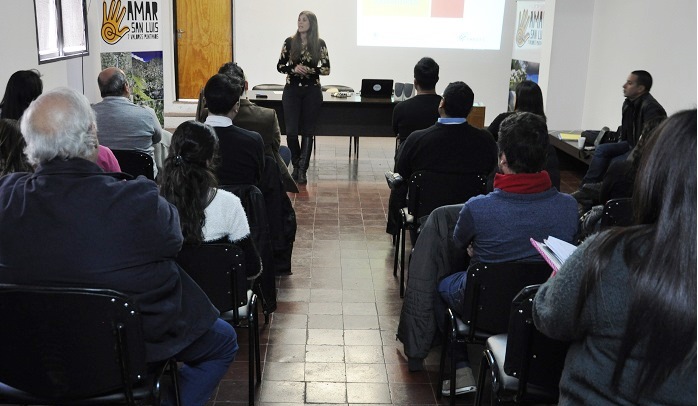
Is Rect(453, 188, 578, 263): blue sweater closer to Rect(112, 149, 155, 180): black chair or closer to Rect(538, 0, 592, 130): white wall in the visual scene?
Rect(112, 149, 155, 180): black chair

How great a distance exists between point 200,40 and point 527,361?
905 centimetres

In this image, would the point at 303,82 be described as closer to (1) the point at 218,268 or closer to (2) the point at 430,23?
(2) the point at 430,23

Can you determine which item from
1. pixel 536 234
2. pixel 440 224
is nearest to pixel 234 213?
pixel 440 224

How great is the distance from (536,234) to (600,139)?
415 cm

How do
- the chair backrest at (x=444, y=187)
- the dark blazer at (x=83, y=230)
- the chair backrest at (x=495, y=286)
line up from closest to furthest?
the dark blazer at (x=83, y=230)
the chair backrest at (x=495, y=286)
the chair backrest at (x=444, y=187)

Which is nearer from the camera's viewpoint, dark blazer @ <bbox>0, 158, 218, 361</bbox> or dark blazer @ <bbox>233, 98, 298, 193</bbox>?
dark blazer @ <bbox>0, 158, 218, 361</bbox>

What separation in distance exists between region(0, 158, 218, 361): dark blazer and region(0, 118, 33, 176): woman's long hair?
1.12 meters

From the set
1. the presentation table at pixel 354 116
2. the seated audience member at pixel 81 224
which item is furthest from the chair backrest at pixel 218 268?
Answer: the presentation table at pixel 354 116

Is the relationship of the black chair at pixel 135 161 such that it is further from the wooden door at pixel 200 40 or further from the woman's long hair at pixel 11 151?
the wooden door at pixel 200 40

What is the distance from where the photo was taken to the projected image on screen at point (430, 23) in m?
10.0

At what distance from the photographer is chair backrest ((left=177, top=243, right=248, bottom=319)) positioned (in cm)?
254

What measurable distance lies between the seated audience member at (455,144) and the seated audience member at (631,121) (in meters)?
1.86

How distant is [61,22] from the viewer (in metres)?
7.25

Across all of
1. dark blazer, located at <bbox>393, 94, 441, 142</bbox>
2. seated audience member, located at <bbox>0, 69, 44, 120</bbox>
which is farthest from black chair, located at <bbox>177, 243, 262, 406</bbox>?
dark blazer, located at <bbox>393, 94, 441, 142</bbox>
